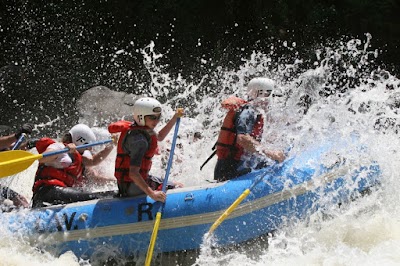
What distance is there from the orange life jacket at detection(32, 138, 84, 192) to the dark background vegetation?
6.23 metres

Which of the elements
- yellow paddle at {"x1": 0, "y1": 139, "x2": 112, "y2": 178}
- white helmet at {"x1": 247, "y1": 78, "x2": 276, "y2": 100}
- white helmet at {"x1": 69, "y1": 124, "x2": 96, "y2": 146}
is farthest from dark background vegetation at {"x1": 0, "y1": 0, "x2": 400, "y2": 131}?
white helmet at {"x1": 247, "y1": 78, "x2": 276, "y2": 100}

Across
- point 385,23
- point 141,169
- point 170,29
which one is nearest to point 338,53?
point 385,23

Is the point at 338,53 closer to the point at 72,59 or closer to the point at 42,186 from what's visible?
the point at 72,59

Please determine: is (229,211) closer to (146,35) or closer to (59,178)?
(59,178)

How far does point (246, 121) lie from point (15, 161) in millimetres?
1873

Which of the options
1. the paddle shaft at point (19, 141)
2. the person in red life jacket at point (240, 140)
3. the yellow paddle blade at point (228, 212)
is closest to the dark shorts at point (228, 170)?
the person in red life jacket at point (240, 140)

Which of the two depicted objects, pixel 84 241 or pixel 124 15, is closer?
pixel 84 241

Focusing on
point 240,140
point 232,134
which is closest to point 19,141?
point 232,134

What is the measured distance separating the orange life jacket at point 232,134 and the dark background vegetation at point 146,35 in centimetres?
674

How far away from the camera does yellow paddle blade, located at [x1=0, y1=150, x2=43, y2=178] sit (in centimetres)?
468

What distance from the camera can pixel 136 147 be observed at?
439cm

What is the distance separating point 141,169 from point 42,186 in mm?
890

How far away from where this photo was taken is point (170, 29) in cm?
1234

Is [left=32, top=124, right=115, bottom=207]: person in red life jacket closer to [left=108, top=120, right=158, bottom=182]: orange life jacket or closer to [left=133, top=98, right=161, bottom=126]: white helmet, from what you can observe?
[left=108, top=120, right=158, bottom=182]: orange life jacket
